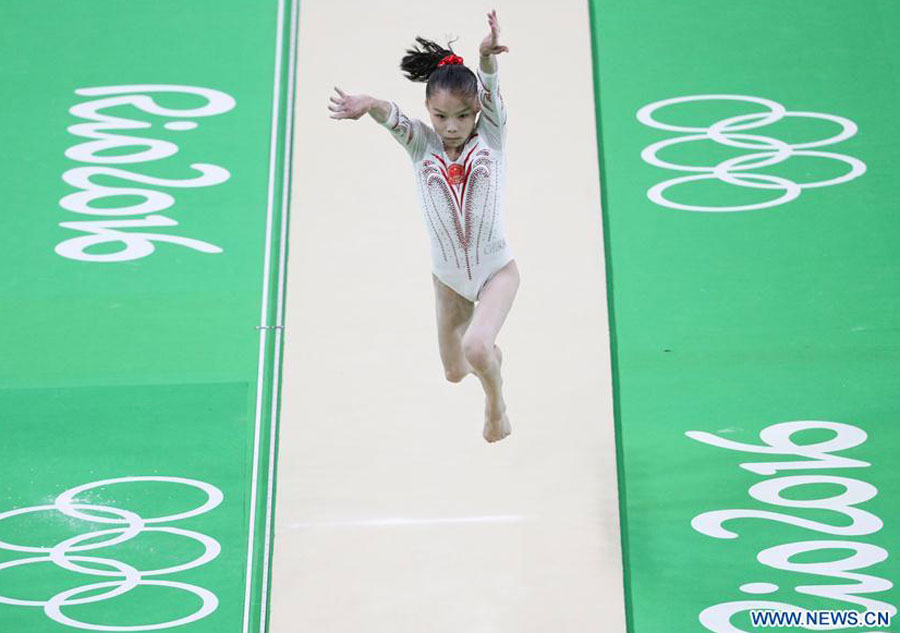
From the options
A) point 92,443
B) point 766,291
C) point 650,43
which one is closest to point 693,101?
point 650,43

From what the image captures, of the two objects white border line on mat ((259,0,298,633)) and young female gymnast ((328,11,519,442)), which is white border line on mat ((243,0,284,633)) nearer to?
white border line on mat ((259,0,298,633))

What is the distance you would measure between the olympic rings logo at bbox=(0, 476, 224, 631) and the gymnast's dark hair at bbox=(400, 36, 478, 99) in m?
1.95

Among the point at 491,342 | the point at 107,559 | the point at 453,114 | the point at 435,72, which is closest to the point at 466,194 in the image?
the point at 453,114

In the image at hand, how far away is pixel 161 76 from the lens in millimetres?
6617

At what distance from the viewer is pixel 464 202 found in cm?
584

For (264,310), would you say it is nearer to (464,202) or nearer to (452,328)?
(452,328)

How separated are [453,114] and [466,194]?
34 cm

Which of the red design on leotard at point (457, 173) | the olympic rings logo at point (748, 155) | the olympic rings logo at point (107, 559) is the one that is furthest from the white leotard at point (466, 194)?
the olympic rings logo at point (107, 559)

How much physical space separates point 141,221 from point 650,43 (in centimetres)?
255

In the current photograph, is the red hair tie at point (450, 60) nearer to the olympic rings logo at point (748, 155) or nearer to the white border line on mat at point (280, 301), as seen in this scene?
the white border line on mat at point (280, 301)

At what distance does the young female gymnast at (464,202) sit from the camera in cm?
573

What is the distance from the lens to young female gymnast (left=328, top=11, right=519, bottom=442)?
5.73 metres

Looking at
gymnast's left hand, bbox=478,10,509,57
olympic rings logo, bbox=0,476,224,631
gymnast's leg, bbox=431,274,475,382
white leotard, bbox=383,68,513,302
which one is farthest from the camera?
gymnast's leg, bbox=431,274,475,382

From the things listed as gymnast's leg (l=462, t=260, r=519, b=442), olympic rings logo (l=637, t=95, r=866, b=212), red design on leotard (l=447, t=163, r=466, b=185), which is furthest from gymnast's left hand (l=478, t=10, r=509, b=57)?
olympic rings logo (l=637, t=95, r=866, b=212)
